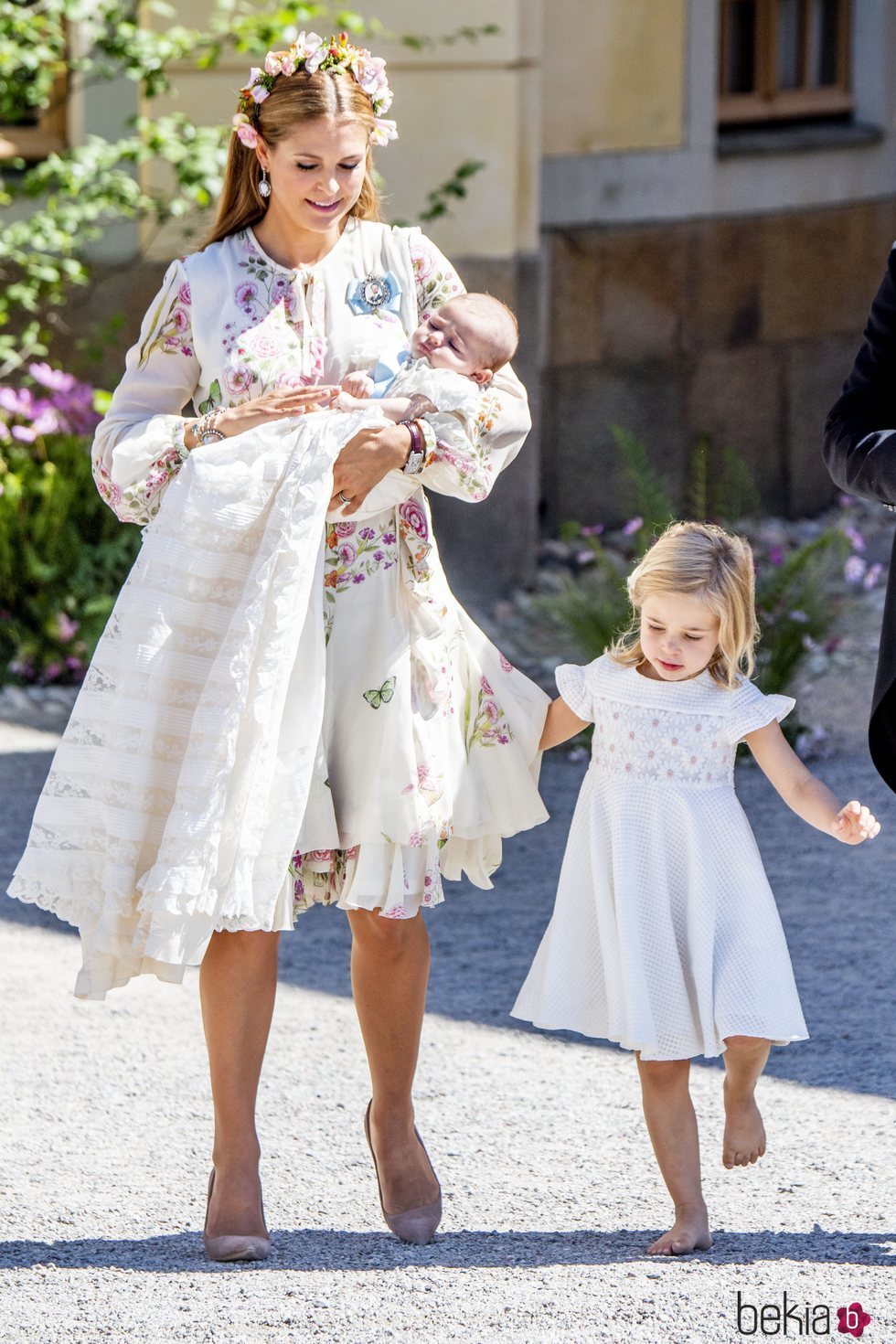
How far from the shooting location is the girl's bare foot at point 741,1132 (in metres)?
2.85

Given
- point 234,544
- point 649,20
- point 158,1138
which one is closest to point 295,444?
point 234,544

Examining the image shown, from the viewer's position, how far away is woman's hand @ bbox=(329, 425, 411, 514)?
2754 millimetres

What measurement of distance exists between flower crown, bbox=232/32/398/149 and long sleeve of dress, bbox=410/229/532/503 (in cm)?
22

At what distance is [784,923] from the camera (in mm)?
4582

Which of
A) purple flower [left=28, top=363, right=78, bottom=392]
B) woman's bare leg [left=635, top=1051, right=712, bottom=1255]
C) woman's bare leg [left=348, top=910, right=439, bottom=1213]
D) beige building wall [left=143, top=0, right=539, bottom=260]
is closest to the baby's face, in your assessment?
woman's bare leg [left=348, top=910, right=439, bottom=1213]

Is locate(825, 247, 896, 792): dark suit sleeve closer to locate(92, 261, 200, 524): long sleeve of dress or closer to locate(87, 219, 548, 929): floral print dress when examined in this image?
locate(87, 219, 548, 929): floral print dress

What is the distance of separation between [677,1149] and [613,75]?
21.6 feet

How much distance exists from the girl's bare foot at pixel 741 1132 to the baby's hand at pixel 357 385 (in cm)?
119

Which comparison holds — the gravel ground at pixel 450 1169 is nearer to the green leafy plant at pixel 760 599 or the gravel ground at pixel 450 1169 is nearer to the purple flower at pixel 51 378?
the green leafy plant at pixel 760 599

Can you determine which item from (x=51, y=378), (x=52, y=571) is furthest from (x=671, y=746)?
(x=51, y=378)

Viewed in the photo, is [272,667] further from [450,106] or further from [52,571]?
[450,106]

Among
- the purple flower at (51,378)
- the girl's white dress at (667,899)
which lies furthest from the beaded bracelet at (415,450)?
the purple flower at (51,378)

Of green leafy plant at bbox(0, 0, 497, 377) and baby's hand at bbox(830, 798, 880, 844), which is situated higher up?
green leafy plant at bbox(0, 0, 497, 377)

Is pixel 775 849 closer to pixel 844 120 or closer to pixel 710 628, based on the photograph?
pixel 710 628
